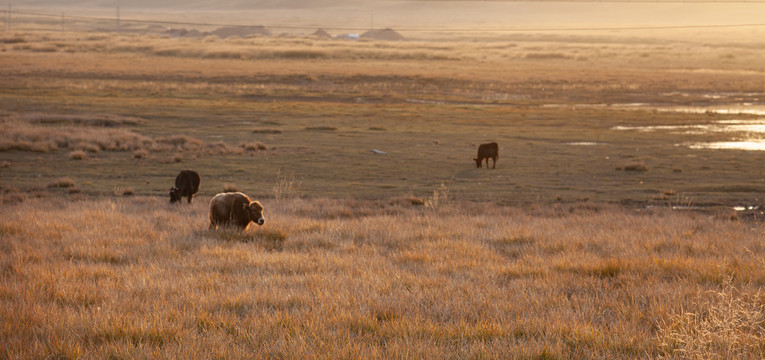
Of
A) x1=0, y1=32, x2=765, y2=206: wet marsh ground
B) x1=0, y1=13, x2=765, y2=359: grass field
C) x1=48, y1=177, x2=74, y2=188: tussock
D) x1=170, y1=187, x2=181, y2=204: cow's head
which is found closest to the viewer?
x1=0, y1=13, x2=765, y2=359: grass field

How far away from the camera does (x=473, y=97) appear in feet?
222

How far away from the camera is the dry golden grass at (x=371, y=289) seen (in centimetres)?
634

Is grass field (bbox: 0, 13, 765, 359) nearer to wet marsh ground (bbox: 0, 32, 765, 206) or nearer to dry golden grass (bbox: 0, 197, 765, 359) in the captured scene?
dry golden grass (bbox: 0, 197, 765, 359)

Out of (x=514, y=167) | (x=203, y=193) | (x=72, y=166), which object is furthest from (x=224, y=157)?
(x=514, y=167)

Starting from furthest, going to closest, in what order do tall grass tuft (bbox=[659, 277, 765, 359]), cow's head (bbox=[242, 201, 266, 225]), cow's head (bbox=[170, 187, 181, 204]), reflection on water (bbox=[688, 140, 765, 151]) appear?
1. reflection on water (bbox=[688, 140, 765, 151])
2. cow's head (bbox=[170, 187, 181, 204])
3. cow's head (bbox=[242, 201, 266, 225])
4. tall grass tuft (bbox=[659, 277, 765, 359])

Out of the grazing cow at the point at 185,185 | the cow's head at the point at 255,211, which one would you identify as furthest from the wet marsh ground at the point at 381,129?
the cow's head at the point at 255,211

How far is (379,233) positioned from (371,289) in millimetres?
4971

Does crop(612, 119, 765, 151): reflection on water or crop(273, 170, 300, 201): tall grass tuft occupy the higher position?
crop(612, 119, 765, 151): reflection on water

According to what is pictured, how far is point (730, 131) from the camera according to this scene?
4294cm

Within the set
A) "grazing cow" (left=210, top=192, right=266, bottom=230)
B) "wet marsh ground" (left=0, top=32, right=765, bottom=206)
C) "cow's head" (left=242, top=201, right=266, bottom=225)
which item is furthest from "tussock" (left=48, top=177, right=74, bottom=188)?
"cow's head" (left=242, top=201, right=266, bottom=225)

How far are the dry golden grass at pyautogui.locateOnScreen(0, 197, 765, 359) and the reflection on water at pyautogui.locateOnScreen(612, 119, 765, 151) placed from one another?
22812mm

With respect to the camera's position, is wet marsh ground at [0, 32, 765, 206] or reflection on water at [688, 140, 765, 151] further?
reflection on water at [688, 140, 765, 151]

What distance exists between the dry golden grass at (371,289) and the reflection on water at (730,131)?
2281 cm

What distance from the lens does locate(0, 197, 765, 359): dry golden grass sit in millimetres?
6340
